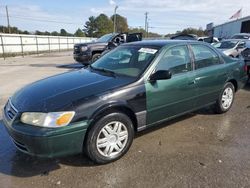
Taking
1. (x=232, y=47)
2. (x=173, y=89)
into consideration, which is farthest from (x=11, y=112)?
(x=232, y=47)

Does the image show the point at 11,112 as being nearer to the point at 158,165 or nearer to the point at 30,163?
the point at 30,163

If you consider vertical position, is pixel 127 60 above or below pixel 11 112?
above

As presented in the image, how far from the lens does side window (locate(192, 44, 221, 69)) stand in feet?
15.4

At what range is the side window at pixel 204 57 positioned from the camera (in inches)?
185

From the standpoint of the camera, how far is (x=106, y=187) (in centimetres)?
298

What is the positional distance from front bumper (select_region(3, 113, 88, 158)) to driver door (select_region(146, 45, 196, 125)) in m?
1.17

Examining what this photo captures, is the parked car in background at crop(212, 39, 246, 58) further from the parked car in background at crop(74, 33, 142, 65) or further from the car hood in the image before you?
the car hood

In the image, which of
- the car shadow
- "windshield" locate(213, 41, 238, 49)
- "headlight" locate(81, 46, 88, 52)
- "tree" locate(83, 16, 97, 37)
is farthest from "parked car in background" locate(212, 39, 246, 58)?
"tree" locate(83, 16, 97, 37)

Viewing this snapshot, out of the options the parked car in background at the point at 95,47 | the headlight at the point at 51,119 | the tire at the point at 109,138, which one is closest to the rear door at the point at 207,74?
the tire at the point at 109,138

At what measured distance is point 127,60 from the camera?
4430 mm

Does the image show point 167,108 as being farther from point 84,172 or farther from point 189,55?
point 84,172

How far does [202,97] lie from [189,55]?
31.8 inches

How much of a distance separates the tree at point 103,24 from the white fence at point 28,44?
48.2 m

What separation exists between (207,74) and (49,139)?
308 centimetres
